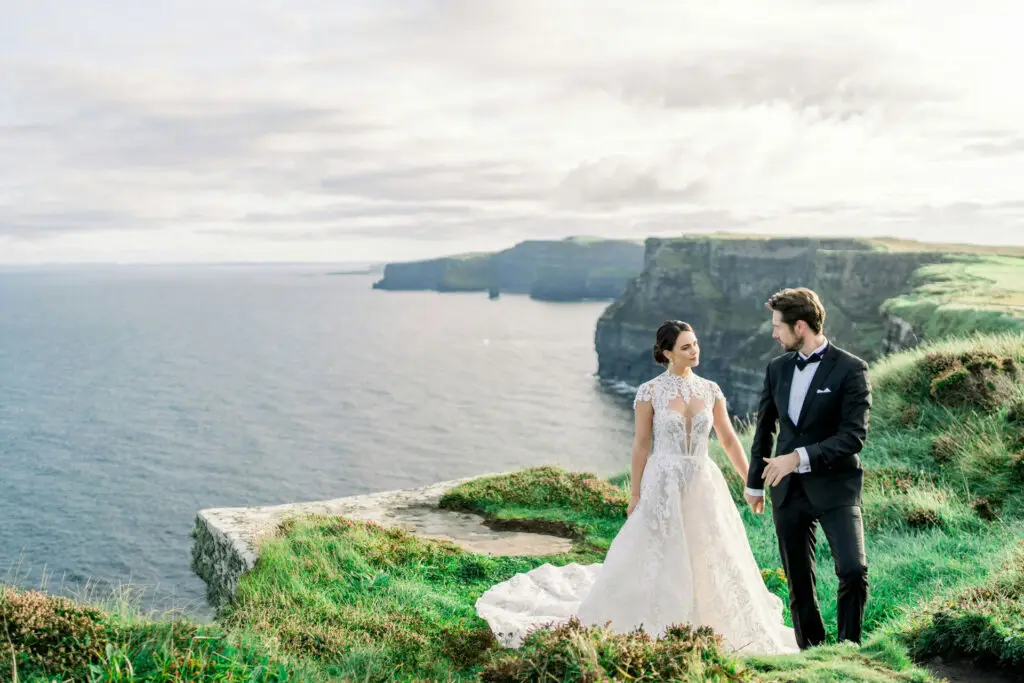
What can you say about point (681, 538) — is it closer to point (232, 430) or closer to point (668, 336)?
point (668, 336)

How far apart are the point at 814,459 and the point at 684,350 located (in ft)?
5.64

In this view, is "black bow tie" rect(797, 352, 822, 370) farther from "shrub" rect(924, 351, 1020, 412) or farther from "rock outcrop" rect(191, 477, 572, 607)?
"shrub" rect(924, 351, 1020, 412)

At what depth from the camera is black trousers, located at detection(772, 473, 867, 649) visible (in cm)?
641

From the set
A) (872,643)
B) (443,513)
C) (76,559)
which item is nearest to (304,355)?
(76,559)

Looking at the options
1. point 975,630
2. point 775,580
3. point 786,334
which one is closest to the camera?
point 975,630

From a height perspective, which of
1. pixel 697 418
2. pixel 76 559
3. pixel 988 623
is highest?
pixel 697 418

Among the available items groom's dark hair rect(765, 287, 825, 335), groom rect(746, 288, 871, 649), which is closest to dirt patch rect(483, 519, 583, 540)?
groom rect(746, 288, 871, 649)

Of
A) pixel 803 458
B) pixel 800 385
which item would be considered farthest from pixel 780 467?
pixel 800 385

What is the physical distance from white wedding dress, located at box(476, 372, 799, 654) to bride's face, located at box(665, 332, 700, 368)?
24 centimetres

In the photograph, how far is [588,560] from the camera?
37.4 feet

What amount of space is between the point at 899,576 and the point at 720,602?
106 inches

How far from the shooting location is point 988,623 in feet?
18.7

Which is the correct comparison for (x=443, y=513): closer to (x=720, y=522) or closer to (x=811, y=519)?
(x=720, y=522)

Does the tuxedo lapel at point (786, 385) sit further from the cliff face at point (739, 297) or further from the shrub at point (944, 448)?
the cliff face at point (739, 297)
